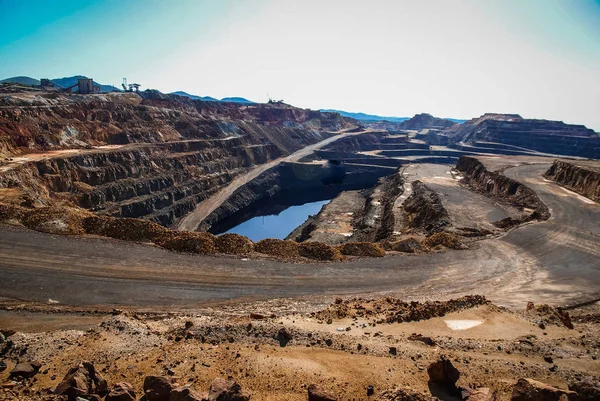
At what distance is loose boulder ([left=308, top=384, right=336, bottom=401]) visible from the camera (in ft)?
27.8

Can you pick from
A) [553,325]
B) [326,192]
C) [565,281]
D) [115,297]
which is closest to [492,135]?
[326,192]

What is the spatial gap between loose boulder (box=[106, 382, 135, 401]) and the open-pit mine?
6cm

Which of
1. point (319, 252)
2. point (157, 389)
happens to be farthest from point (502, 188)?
point (157, 389)

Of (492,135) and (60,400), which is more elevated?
(492,135)

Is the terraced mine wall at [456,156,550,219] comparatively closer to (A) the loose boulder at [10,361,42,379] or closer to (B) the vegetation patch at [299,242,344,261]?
(B) the vegetation patch at [299,242,344,261]

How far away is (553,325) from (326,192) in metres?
69.7

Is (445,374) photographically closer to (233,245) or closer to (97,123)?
(233,245)

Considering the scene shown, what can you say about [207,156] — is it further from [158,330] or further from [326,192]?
[158,330]

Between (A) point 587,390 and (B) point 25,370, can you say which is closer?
(A) point 587,390

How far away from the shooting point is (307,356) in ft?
37.1

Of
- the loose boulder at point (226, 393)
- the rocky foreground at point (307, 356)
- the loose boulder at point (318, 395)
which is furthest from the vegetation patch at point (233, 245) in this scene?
the loose boulder at point (318, 395)

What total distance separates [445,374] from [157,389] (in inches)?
298

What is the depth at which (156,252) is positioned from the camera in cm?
2091

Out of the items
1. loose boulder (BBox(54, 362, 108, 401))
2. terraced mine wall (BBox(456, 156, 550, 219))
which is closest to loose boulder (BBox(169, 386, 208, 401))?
loose boulder (BBox(54, 362, 108, 401))
